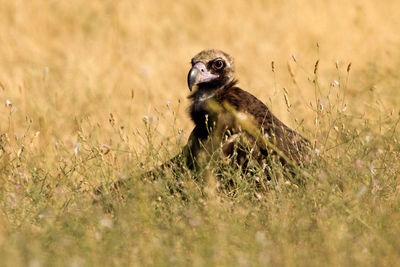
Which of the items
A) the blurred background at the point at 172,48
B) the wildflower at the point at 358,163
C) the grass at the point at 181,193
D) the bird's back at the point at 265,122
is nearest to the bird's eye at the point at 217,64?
the bird's back at the point at 265,122

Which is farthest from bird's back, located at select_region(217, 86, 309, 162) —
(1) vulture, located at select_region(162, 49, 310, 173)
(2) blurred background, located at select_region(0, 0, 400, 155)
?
(2) blurred background, located at select_region(0, 0, 400, 155)

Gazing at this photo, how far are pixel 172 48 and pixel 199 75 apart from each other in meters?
4.95

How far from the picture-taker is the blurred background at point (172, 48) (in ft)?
28.0

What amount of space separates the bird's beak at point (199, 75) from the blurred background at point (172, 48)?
2089 mm

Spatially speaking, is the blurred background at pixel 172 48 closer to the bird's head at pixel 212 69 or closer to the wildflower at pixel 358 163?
the bird's head at pixel 212 69

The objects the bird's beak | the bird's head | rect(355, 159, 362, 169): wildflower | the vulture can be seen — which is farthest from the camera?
the bird's head

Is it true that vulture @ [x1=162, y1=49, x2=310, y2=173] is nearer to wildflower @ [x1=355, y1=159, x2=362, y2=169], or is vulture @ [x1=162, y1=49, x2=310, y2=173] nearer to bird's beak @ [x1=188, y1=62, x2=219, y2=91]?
bird's beak @ [x1=188, y1=62, x2=219, y2=91]

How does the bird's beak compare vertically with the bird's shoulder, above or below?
above

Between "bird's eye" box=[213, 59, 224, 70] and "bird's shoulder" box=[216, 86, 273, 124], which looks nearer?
"bird's shoulder" box=[216, 86, 273, 124]

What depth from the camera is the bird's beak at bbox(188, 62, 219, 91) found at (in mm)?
5520

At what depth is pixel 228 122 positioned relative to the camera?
16.6ft

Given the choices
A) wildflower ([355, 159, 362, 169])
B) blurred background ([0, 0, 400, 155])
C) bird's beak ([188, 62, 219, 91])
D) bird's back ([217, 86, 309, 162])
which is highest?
blurred background ([0, 0, 400, 155])

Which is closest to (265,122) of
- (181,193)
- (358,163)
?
(181,193)

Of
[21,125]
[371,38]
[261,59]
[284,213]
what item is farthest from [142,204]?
[371,38]
